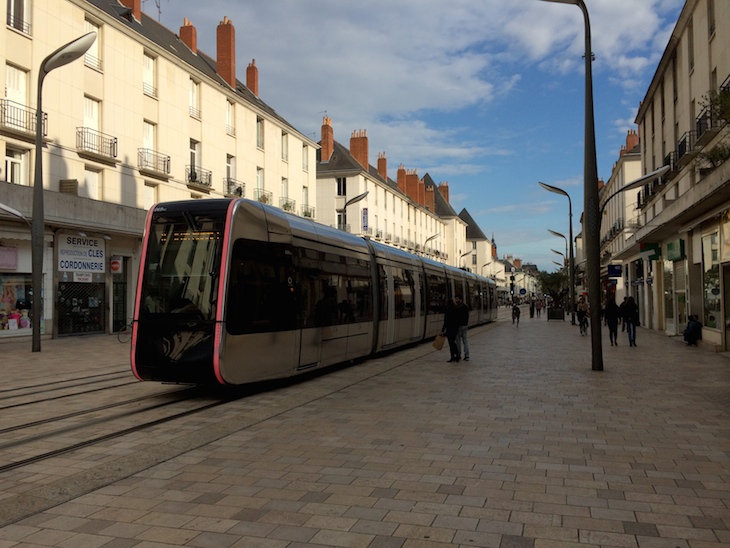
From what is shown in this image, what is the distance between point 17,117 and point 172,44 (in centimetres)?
1331

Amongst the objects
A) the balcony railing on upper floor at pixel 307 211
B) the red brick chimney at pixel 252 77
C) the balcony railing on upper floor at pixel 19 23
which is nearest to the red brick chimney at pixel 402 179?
the balcony railing on upper floor at pixel 307 211

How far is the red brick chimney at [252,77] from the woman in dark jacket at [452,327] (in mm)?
29785

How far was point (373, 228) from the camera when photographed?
5891cm

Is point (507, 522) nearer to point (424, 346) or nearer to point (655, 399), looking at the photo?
point (655, 399)

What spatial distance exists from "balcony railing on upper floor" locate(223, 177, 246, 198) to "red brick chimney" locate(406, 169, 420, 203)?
41.8 m

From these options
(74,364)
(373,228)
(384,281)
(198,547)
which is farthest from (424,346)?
(373,228)

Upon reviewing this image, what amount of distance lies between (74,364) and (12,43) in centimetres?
1283

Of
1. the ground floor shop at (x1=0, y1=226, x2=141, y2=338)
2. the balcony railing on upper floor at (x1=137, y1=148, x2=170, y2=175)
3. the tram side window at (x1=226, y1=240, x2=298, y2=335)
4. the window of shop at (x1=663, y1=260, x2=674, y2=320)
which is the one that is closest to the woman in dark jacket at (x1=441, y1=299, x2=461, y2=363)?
the tram side window at (x1=226, y1=240, x2=298, y2=335)

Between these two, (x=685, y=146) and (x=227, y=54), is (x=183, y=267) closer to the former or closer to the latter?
(x=685, y=146)

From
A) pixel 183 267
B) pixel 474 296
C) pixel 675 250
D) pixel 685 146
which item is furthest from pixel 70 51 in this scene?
pixel 474 296

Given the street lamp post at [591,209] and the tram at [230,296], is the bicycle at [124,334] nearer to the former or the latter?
the tram at [230,296]

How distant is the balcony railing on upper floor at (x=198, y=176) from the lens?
100ft

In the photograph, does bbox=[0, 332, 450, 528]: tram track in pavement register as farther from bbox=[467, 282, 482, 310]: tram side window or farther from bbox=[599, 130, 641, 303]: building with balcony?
bbox=[599, 130, 641, 303]: building with balcony

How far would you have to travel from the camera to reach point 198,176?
31.2 m
